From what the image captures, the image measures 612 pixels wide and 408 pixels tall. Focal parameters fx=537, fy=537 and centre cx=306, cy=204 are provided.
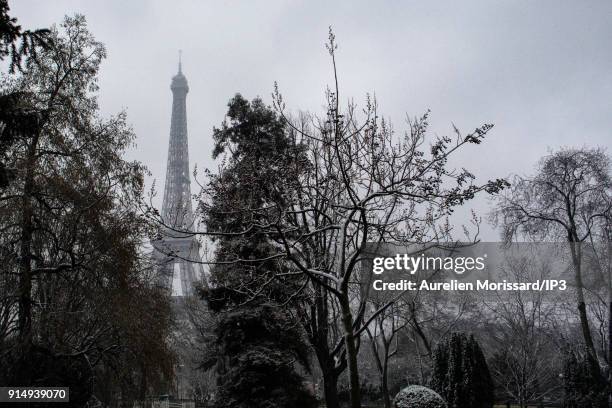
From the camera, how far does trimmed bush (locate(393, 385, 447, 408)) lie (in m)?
13.6

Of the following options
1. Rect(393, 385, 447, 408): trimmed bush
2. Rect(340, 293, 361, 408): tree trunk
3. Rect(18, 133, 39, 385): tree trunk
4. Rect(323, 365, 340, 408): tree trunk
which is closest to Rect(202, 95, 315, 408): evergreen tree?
Rect(323, 365, 340, 408): tree trunk

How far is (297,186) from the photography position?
7.77 meters

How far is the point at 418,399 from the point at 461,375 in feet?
Result: 22.9

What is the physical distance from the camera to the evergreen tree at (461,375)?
19641 mm

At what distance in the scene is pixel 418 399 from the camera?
13.7 m

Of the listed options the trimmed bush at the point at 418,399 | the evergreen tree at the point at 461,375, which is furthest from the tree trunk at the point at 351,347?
the evergreen tree at the point at 461,375

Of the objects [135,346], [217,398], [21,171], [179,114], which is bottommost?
[217,398]

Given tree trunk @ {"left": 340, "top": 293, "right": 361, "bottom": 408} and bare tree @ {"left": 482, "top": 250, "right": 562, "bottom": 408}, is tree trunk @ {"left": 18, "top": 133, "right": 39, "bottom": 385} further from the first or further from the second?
bare tree @ {"left": 482, "top": 250, "right": 562, "bottom": 408}

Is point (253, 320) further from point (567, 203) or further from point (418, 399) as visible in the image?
point (567, 203)

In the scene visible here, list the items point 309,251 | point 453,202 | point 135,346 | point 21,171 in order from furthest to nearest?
point 309,251 → point 135,346 → point 21,171 → point 453,202

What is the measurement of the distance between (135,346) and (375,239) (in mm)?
5598

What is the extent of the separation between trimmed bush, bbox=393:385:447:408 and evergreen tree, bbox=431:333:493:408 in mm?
6371

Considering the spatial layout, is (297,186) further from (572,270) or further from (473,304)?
(473,304)

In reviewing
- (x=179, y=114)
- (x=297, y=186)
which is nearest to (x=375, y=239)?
(x=297, y=186)
